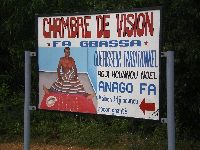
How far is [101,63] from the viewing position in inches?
203

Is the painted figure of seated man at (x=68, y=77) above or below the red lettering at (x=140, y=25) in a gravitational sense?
below

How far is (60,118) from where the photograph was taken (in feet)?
34.7

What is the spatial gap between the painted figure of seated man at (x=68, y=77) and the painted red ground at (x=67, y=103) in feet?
0.20

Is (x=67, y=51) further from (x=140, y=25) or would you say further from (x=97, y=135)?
(x=97, y=135)

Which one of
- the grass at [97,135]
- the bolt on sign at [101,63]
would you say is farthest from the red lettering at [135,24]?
the grass at [97,135]

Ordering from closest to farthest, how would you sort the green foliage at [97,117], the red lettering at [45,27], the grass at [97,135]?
the red lettering at [45,27] < the green foliage at [97,117] < the grass at [97,135]

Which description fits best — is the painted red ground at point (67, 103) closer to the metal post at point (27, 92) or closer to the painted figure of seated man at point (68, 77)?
the painted figure of seated man at point (68, 77)

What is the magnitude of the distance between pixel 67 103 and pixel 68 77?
1.05 ft

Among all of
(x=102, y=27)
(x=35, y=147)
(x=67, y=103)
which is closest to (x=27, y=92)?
(x=67, y=103)

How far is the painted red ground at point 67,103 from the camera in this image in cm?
536


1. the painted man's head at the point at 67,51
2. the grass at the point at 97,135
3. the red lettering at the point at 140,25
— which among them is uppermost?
the red lettering at the point at 140,25

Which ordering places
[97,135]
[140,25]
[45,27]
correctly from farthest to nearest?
1. [97,135]
2. [45,27]
3. [140,25]

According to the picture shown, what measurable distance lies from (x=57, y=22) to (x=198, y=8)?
12.4ft

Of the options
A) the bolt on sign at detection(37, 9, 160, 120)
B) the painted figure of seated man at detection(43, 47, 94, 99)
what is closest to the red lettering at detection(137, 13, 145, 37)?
the bolt on sign at detection(37, 9, 160, 120)
